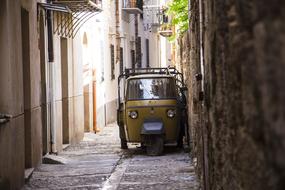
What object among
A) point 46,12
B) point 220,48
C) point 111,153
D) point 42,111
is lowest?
point 111,153

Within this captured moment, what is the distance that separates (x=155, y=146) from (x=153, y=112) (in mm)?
849

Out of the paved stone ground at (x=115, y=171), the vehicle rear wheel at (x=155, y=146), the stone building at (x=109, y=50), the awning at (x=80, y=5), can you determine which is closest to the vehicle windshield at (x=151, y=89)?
the vehicle rear wheel at (x=155, y=146)

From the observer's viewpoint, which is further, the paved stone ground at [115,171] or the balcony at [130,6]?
the balcony at [130,6]

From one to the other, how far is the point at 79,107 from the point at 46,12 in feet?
15.6

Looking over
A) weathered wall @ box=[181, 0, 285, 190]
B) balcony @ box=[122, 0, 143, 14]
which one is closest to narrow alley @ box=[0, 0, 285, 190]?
weathered wall @ box=[181, 0, 285, 190]

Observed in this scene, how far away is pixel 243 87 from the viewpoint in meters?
3.34

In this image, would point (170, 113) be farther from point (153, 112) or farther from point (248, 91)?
point (248, 91)

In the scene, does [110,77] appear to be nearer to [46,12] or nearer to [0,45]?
[46,12]

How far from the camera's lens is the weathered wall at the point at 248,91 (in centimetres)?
230

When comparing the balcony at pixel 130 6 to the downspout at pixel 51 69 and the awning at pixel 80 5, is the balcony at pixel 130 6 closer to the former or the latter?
the awning at pixel 80 5

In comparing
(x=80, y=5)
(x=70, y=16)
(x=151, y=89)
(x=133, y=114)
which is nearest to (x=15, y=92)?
(x=133, y=114)

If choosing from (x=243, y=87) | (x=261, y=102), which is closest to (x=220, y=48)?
(x=243, y=87)

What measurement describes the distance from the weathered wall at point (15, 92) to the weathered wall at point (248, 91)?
4670 millimetres

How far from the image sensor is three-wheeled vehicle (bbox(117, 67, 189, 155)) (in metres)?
15.2
